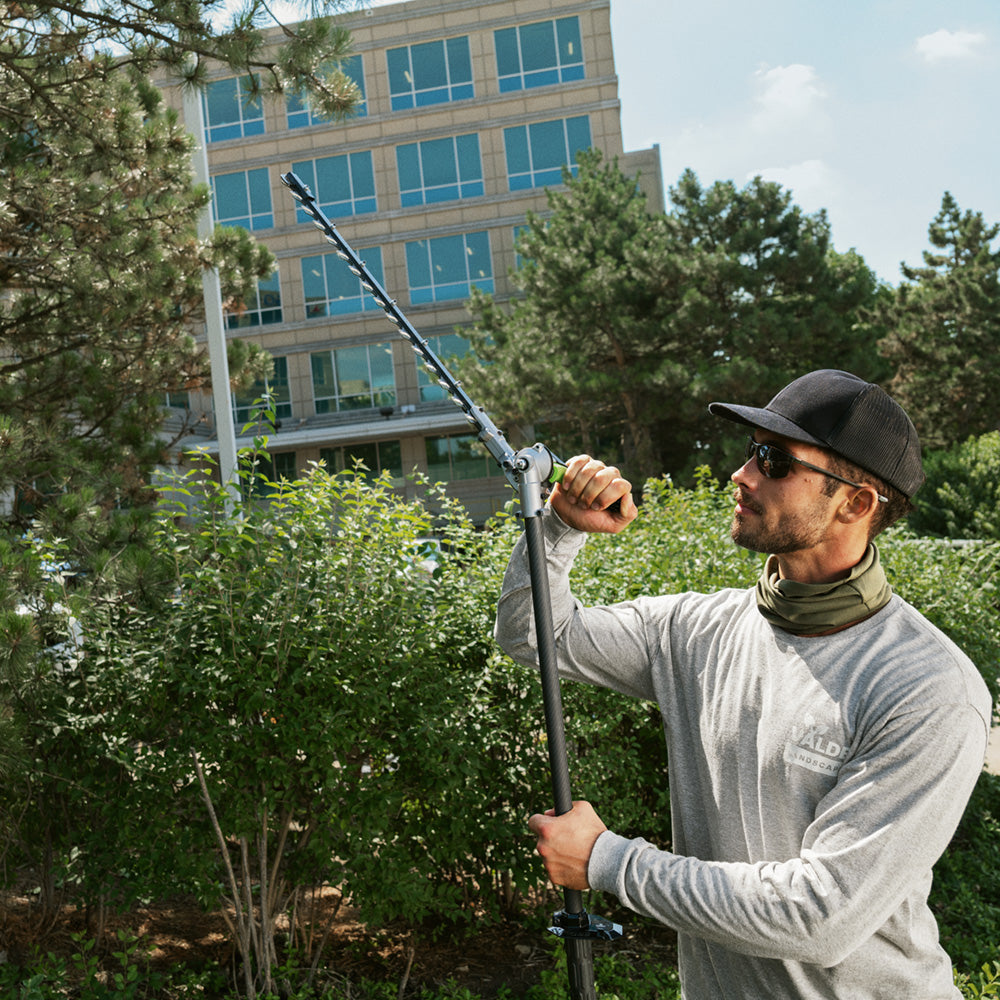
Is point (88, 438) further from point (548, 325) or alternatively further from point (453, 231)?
point (453, 231)

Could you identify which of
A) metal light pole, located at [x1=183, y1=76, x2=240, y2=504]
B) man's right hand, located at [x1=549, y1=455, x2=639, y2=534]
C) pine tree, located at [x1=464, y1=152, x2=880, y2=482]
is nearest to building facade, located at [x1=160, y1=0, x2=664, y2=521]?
pine tree, located at [x1=464, y1=152, x2=880, y2=482]

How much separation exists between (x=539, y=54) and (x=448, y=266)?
25.9 feet

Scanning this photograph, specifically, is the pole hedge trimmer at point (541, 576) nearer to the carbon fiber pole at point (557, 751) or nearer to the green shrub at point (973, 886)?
the carbon fiber pole at point (557, 751)

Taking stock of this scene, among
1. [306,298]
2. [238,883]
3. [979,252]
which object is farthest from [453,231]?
[238,883]

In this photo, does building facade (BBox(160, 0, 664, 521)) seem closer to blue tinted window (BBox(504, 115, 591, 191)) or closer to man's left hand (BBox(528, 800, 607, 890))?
blue tinted window (BBox(504, 115, 591, 191))

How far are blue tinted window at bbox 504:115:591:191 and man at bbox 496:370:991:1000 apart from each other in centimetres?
3296

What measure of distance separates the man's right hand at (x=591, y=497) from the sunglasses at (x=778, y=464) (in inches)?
10.8

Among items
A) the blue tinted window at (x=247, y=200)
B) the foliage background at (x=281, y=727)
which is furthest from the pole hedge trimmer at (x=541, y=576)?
the blue tinted window at (x=247, y=200)

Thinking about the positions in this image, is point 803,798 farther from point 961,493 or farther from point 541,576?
point 961,493

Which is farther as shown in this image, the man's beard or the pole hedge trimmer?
the man's beard

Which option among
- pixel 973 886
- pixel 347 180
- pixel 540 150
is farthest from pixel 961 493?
pixel 347 180

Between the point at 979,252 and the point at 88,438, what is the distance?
87.3 ft

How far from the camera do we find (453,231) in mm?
33781

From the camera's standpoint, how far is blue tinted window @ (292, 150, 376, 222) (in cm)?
3441
